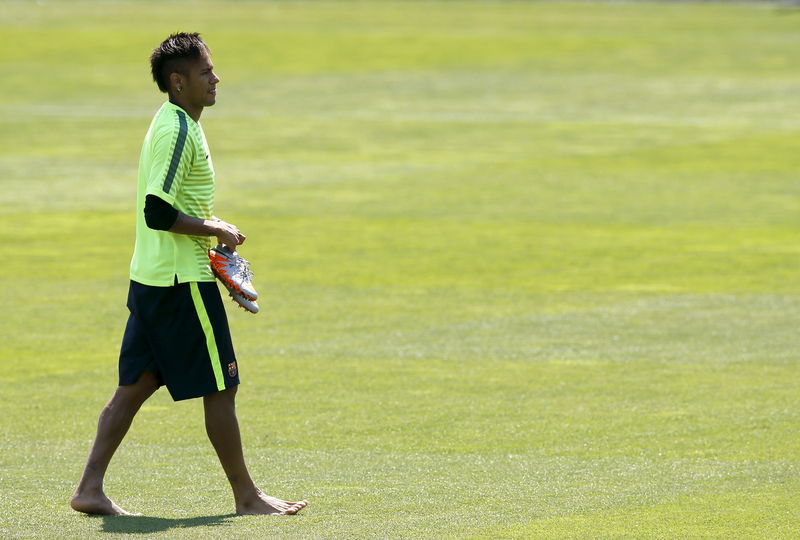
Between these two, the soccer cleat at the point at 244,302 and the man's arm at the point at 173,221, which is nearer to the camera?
the man's arm at the point at 173,221

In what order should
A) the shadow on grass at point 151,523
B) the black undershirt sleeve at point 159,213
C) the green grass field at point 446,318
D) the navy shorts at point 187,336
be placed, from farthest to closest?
the green grass field at point 446,318, the navy shorts at point 187,336, the black undershirt sleeve at point 159,213, the shadow on grass at point 151,523

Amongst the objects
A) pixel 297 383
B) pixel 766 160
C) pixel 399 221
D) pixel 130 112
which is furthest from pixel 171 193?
pixel 130 112

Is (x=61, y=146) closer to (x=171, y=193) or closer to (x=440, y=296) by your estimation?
(x=440, y=296)

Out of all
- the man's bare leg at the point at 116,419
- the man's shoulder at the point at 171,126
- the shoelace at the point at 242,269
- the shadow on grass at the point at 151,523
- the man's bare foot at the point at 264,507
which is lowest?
the man's bare foot at the point at 264,507

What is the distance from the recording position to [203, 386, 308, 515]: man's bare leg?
7020mm

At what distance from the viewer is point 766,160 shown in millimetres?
24375

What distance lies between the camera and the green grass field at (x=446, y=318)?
7.39 m

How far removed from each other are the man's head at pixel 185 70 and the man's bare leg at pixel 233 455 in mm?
1298

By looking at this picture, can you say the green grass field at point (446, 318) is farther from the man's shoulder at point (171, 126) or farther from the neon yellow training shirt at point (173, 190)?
the man's shoulder at point (171, 126)

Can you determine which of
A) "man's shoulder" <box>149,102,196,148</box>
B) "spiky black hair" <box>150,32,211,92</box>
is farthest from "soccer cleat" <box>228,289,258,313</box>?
"spiky black hair" <box>150,32,211,92</box>

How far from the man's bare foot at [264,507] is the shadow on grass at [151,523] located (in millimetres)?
72

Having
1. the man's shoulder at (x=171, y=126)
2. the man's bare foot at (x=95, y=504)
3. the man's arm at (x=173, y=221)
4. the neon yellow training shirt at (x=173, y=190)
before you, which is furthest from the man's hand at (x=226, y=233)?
the man's bare foot at (x=95, y=504)

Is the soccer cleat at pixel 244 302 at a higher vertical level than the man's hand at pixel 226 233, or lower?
lower

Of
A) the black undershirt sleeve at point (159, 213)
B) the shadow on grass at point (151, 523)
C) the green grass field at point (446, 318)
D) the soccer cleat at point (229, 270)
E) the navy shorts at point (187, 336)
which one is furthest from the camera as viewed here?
the green grass field at point (446, 318)
